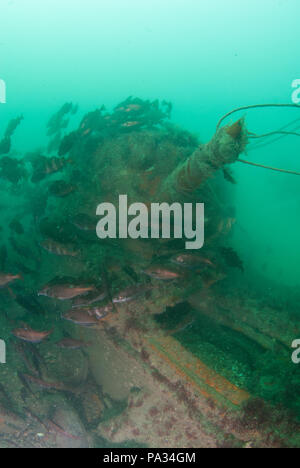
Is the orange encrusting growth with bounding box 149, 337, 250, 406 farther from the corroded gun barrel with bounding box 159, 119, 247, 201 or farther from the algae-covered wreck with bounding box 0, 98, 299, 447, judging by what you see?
the corroded gun barrel with bounding box 159, 119, 247, 201

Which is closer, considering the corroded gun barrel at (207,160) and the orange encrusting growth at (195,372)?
the orange encrusting growth at (195,372)

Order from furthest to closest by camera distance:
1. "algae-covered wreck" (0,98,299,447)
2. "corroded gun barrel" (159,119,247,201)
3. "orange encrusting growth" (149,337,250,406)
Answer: "corroded gun barrel" (159,119,247,201) → "algae-covered wreck" (0,98,299,447) → "orange encrusting growth" (149,337,250,406)

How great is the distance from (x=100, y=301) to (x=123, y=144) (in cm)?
492

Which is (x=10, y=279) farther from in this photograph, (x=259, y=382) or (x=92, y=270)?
(x=259, y=382)

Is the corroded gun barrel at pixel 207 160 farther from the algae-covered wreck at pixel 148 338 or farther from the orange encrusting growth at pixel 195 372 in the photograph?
the orange encrusting growth at pixel 195 372

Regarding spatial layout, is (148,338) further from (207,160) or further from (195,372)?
(207,160)

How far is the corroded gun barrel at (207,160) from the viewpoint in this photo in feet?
12.5

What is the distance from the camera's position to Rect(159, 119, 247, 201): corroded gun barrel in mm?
3822


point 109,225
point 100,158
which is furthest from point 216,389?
point 100,158

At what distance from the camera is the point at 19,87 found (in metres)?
85.6

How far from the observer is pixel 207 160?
14.9ft

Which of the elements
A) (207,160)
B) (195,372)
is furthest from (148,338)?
(207,160)

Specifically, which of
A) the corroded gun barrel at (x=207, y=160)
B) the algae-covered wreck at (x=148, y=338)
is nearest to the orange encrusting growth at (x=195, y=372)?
the algae-covered wreck at (x=148, y=338)

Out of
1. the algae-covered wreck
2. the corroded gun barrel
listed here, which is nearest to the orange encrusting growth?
the algae-covered wreck
